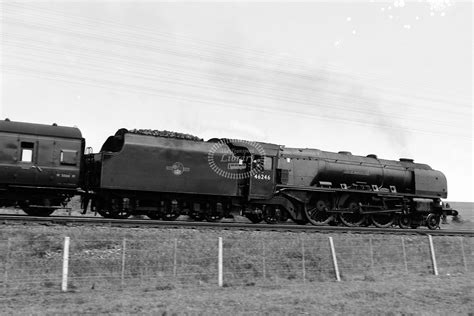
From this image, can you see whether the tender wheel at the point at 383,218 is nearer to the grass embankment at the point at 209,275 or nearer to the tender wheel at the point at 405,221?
the tender wheel at the point at 405,221

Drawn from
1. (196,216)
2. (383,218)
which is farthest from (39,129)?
(383,218)

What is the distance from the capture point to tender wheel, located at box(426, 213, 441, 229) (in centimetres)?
2344


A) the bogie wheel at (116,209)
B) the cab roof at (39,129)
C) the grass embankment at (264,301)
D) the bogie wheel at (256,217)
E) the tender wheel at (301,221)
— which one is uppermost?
the cab roof at (39,129)

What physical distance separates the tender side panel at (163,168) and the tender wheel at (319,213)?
13.0 ft

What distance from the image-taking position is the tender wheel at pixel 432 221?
76.9ft

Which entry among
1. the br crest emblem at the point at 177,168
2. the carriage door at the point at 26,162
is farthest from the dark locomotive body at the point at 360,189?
the carriage door at the point at 26,162

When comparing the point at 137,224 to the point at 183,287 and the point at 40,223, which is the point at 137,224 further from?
the point at 183,287

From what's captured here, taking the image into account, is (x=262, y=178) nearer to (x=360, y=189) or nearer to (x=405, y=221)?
(x=360, y=189)

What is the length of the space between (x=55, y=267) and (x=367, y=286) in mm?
7831

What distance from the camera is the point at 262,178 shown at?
18922mm

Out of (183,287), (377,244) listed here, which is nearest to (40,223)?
(183,287)

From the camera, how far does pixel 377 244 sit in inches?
672

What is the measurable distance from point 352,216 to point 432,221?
4841mm

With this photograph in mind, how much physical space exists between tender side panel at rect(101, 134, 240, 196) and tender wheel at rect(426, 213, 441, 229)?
10984mm
